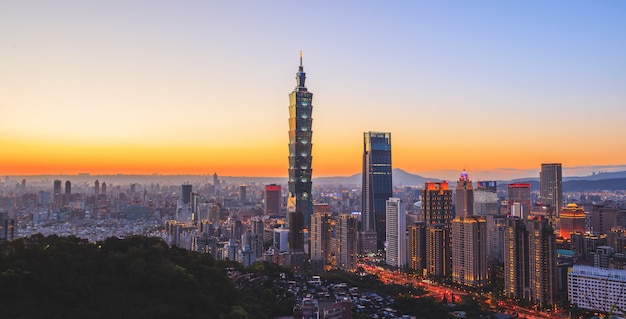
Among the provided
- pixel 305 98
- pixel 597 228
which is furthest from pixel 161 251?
pixel 597 228

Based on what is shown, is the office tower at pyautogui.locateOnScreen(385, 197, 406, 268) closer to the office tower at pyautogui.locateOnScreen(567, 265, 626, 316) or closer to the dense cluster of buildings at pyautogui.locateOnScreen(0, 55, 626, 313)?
the dense cluster of buildings at pyautogui.locateOnScreen(0, 55, 626, 313)

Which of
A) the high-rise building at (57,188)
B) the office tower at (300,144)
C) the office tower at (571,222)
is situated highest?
the office tower at (300,144)

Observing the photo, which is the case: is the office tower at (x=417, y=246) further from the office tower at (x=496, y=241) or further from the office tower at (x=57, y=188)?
the office tower at (x=57, y=188)

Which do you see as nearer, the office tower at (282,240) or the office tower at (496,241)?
the office tower at (496,241)

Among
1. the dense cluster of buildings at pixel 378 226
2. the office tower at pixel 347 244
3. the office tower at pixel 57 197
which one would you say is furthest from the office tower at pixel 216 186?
the office tower at pixel 347 244

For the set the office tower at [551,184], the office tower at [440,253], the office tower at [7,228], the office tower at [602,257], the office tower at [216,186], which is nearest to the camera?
the office tower at [7,228]

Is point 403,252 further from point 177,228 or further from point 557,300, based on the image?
point 177,228
